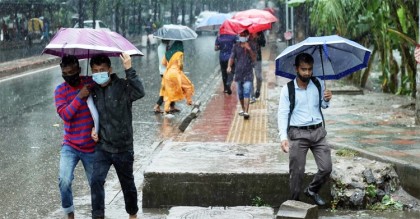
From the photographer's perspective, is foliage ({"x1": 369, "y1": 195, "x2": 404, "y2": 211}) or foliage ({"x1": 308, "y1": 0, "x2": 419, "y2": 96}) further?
foliage ({"x1": 308, "y1": 0, "x2": 419, "y2": 96})

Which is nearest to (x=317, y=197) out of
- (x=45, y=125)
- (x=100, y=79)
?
(x=100, y=79)

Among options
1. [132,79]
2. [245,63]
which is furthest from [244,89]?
[132,79]

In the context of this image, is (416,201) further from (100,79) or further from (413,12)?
(413,12)

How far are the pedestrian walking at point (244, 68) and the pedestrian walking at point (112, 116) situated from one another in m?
6.83

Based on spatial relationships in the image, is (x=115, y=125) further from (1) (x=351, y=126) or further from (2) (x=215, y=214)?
(1) (x=351, y=126)

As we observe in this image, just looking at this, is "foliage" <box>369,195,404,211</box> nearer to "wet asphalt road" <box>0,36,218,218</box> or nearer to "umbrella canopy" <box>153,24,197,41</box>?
"wet asphalt road" <box>0,36,218,218</box>

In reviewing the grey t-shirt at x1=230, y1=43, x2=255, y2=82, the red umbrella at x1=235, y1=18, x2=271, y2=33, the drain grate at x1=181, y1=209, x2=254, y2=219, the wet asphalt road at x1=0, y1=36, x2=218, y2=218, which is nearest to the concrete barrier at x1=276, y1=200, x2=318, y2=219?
the drain grate at x1=181, y1=209, x2=254, y2=219

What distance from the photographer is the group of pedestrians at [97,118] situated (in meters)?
6.44

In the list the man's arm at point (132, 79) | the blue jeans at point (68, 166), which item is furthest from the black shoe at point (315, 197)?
the blue jeans at point (68, 166)

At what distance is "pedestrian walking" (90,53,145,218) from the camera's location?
643cm

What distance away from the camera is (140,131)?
12.8m

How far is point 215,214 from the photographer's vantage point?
6648 mm

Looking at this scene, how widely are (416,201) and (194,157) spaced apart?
Answer: 7.79 ft

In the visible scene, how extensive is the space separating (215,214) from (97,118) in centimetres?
132
